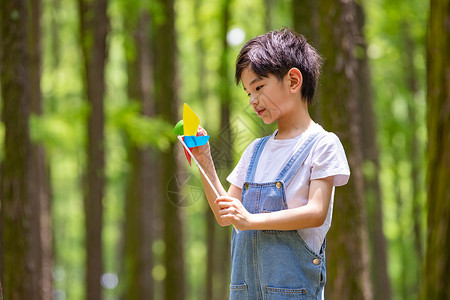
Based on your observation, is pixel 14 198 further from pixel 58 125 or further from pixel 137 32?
pixel 137 32

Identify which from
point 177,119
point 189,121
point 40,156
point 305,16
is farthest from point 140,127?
point 189,121

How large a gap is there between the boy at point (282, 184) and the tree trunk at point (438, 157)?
0.59 metres

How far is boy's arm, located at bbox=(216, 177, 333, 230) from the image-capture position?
7.08ft

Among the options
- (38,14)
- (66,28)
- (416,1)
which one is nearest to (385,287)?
(416,1)

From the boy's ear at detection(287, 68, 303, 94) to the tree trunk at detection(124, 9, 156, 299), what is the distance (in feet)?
32.7

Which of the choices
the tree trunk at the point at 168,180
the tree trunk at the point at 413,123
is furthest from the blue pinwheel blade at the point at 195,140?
the tree trunk at the point at 413,123

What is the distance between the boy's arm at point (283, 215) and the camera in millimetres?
2158

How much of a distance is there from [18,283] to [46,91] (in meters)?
11.4

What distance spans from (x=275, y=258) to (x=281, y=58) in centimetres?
79

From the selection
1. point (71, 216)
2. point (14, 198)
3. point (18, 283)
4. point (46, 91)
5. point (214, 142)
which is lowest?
point (71, 216)

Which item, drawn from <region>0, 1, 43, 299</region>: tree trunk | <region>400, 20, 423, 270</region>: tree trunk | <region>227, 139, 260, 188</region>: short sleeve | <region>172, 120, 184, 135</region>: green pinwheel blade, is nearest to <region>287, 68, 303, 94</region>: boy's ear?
<region>227, 139, 260, 188</region>: short sleeve

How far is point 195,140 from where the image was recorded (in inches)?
95.5

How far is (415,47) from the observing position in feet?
52.1

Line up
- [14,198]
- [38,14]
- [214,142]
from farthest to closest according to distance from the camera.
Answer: [38,14], [14,198], [214,142]
